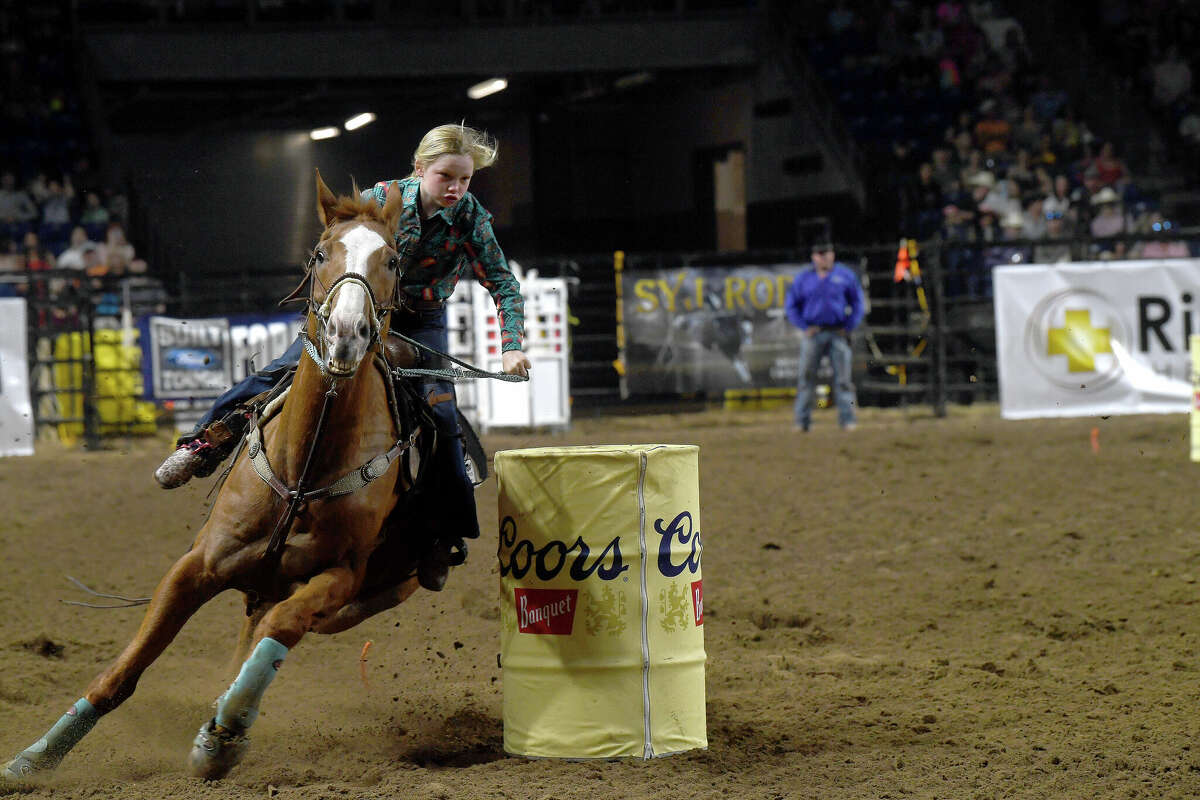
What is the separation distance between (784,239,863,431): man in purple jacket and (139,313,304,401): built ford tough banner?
5055 millimetres

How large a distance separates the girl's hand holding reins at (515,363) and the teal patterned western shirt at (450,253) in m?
0.06

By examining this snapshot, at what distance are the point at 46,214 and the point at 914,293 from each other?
452 inches

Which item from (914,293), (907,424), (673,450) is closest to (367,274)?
(673,450)

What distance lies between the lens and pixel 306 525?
161 inches

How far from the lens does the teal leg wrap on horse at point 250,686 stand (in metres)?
3.92

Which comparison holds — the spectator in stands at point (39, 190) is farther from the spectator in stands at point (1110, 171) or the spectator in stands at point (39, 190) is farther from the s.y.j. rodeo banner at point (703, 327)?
the spectator in stands at point (1110, 171)

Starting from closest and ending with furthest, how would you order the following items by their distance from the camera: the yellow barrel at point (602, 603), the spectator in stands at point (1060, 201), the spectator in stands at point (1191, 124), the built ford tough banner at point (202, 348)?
the yellow barrel at point (602, 603) → the built ford tough banner at point (202, 348) → the spectator in stands at point (1060, 201) → the spectator in stands at point (1191, 124)

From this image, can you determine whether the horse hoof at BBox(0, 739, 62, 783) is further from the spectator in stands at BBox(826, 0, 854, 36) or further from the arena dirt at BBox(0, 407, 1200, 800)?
the spectator in stands at BBox(826, 0, 854, 36)

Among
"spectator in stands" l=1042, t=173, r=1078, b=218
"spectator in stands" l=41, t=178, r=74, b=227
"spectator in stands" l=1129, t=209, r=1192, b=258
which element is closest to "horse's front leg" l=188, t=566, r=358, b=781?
"spectator in stands" l=1129, t=209, r=1192, b=258

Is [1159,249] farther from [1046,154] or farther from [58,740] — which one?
[58,740]

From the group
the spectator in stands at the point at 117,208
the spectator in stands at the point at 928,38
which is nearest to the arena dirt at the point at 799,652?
the spectator in stands at the point at 117,208

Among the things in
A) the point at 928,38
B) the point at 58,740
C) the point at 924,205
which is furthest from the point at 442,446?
the point at 928,38

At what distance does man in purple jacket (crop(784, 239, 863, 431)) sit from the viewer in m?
13.0

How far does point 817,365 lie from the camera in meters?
13.1
